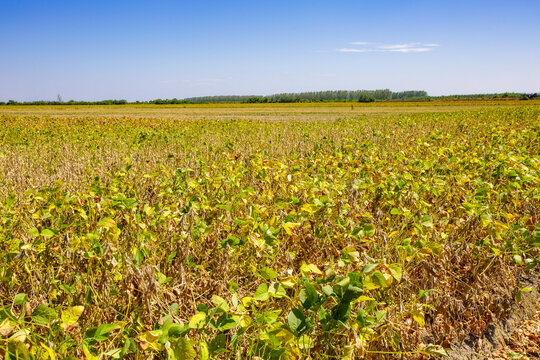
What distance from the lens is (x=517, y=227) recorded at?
259cm

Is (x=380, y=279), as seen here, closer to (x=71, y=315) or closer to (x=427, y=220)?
(x=427, y=220)

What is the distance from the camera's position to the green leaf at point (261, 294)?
1.41 metres

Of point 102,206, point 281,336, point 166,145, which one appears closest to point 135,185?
point 102,206

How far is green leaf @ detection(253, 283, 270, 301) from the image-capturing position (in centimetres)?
141

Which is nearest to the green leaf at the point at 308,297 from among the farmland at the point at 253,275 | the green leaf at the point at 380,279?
the farmland at the point at 253,275

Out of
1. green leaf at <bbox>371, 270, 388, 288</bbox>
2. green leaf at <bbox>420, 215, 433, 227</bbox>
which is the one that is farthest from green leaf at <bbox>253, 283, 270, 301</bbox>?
green leaf at <bbox>420, 215, 433, 227</bbox>

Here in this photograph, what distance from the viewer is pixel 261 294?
4.71 feet

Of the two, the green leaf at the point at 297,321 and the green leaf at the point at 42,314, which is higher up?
the green leaf at the point at 42,314

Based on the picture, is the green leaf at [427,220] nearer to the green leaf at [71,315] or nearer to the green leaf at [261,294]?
the green leaf at [261,294]

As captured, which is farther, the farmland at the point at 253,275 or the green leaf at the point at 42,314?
the farmland at the point at 253,275

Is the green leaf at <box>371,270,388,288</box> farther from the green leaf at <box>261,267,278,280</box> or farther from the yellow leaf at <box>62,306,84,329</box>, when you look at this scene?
the yellow leaf at <box>62,306,84,329</box>

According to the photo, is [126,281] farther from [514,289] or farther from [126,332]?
[514,289]

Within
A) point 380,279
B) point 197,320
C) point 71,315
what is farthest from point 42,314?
point 380,279

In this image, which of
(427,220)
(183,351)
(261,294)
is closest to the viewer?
(183,351)
